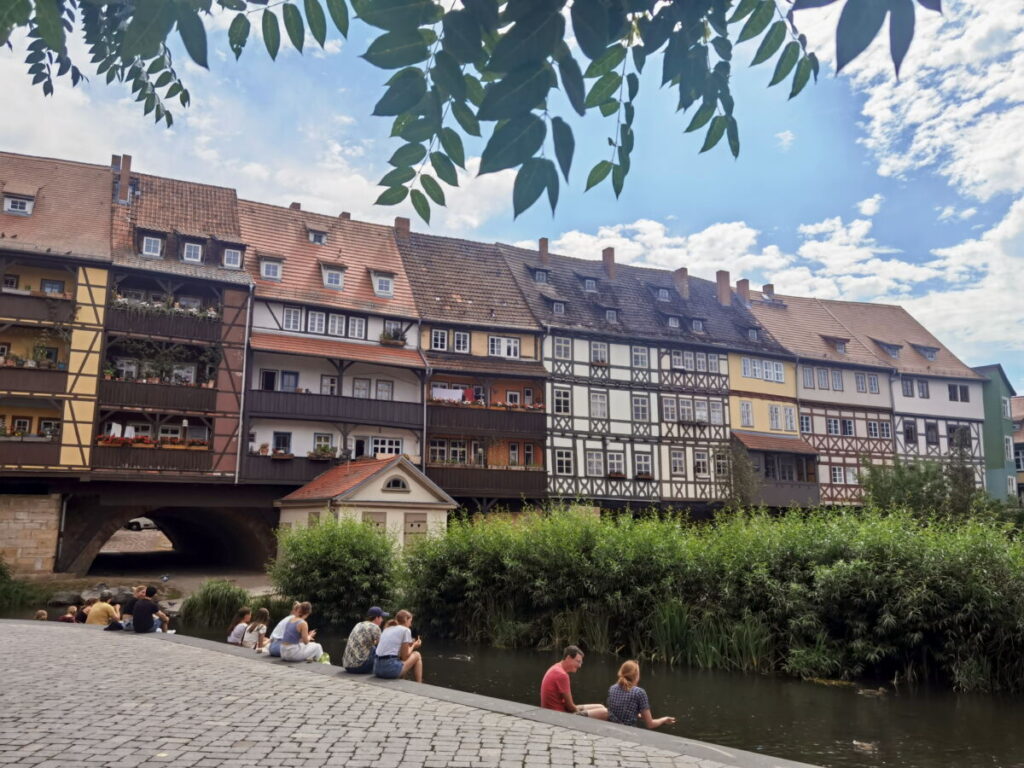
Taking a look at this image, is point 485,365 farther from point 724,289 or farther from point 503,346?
point 724,289

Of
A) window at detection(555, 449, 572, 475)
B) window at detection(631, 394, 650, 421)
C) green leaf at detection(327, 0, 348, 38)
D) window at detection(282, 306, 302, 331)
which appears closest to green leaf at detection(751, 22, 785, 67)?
green leaf at detection(327, 0, 348, 38)

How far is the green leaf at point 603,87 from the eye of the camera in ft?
9.91

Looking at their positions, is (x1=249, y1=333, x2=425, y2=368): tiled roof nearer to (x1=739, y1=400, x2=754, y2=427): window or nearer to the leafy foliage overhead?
(x1=739, y1=400, x2=754, y2=427): window

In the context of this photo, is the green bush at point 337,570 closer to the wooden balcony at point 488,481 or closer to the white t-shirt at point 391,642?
the wooden balcony at point 488,481

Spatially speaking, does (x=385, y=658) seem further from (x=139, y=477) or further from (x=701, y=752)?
(x=139, y=477)

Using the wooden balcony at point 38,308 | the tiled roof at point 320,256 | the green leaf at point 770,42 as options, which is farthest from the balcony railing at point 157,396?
the green leaf at point 770,42

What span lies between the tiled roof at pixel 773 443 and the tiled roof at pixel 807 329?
4.77 meters

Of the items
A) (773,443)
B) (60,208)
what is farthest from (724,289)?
(60,208)

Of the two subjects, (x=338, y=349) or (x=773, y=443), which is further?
(x=773, y=443)

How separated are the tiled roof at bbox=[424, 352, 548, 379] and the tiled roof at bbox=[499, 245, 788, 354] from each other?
2312mm

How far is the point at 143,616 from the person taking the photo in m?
16.2

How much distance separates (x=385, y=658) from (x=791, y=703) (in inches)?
295

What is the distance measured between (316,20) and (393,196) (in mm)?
572

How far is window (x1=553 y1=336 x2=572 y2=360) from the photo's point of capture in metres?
38.8
